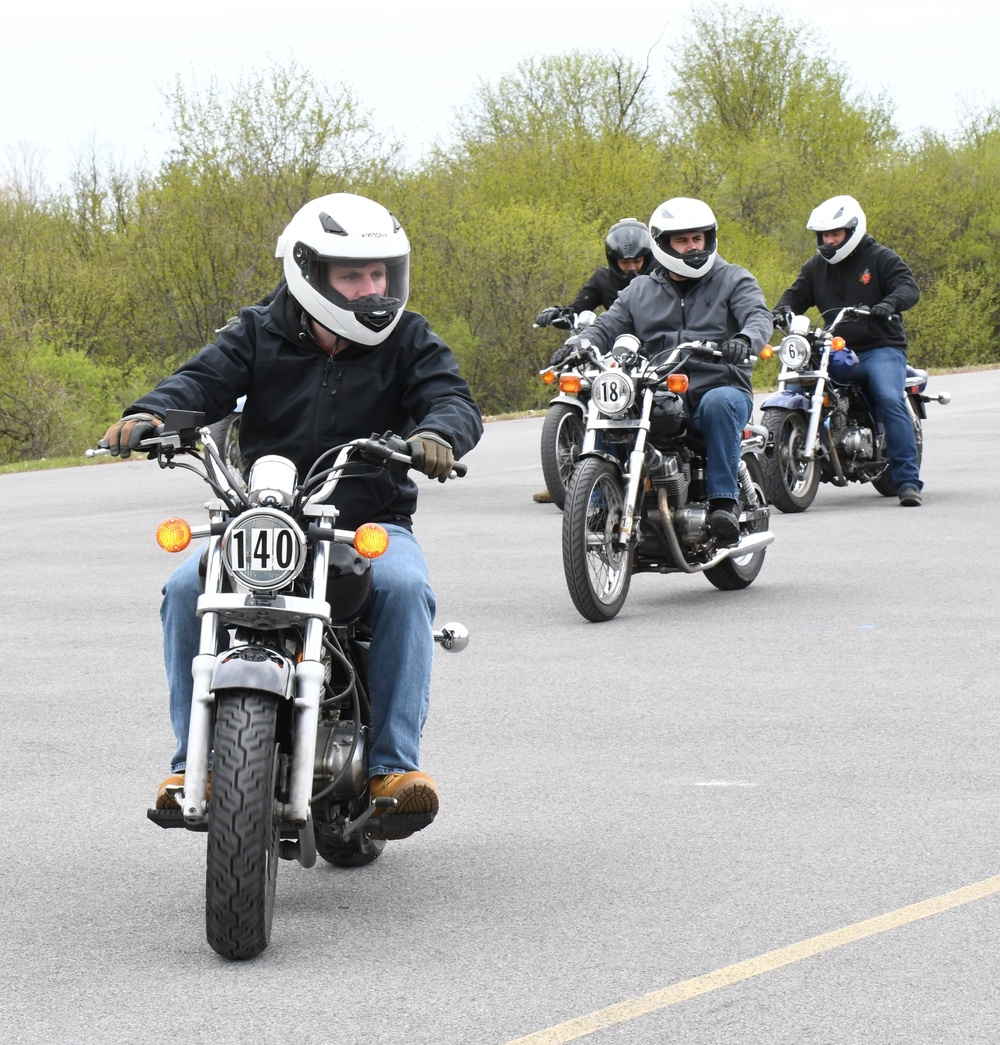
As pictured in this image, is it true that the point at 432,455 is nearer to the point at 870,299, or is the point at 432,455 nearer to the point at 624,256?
the point at 624,256

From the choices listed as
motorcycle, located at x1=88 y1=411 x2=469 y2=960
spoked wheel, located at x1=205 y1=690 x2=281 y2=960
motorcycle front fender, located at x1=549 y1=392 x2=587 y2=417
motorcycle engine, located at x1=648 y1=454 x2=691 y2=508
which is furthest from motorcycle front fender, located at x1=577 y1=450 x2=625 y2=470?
spoked wheel, located at x1=205 y1=690 x2=281 y2=960

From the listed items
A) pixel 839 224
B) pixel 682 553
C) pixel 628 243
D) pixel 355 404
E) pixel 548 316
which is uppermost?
pixel 839 224

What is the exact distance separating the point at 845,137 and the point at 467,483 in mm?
39830

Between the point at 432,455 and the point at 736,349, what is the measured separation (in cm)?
489

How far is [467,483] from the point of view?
1686cm

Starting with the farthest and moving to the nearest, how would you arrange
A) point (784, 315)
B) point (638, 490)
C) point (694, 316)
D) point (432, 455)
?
point (784, 315)
point (694, 316)
point (638, 490)
point (432, 455)

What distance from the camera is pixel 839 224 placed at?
13320mm

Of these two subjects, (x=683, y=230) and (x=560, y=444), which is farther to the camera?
(x=560, y=444)

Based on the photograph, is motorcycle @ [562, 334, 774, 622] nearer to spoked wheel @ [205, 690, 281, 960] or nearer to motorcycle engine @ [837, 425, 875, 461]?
motorcycle engine @ [837, 425, 875, 461]

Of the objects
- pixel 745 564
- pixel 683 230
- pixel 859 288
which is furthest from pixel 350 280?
pixel 859 288

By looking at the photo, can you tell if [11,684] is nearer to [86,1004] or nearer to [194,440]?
[194,440]

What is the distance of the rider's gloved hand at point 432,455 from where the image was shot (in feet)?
14.7

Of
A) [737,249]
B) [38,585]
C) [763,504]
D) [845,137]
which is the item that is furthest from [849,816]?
[845,137]

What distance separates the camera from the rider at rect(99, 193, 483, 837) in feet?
15.1
